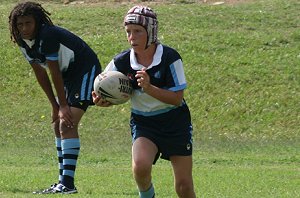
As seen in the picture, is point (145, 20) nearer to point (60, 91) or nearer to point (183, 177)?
point (183, 177)

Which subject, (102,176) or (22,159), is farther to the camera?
(22,159)

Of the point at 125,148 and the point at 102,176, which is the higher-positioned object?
the point at 102,176

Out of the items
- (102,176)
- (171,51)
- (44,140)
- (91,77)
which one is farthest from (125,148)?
(171,51)

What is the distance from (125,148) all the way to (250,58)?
18.8ft

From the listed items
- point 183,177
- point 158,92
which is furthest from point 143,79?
point 183,177

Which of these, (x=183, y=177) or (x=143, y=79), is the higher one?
(x=143, y=79)

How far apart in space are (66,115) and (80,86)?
1.24 feet

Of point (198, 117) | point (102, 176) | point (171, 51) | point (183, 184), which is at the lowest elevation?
point (198, 117)

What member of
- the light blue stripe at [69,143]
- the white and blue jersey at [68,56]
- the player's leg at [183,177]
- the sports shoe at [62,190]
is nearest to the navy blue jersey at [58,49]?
the white and blue jersey at [68,56]

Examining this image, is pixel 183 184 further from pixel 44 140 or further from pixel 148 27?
pixel 44 140

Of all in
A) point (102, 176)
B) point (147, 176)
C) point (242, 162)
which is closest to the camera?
point (147, 176)

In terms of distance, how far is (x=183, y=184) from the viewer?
24.5 feet

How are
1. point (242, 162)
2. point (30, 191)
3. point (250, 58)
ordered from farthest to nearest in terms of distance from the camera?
point (250, 58)
point (242, 162)
point (30, 191)

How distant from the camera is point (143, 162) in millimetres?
7293
